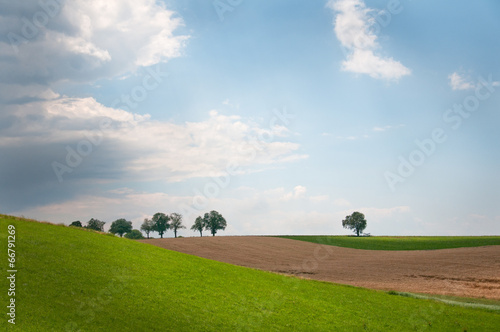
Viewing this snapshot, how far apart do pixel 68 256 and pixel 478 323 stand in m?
26.4

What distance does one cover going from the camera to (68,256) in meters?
20.3

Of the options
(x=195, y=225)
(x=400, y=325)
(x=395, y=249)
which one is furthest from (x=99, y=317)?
(x=195, y=225)

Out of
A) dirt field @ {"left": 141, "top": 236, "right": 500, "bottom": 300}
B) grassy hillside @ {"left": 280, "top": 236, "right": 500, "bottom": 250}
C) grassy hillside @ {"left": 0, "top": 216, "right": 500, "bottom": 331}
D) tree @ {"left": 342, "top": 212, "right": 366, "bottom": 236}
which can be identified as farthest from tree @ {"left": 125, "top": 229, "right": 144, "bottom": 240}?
grassy hillside @ {"left": 0, "top": 216, "right": 500, "bottom": 331}

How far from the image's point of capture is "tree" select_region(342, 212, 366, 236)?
397 feet

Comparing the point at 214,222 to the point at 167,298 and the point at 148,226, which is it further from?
the point at 167,298

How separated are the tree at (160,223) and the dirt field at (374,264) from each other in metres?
46.5

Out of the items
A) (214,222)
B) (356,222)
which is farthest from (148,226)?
(356,222)


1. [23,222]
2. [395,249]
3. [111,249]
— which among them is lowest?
[395,249]

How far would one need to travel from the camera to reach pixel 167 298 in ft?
60.6

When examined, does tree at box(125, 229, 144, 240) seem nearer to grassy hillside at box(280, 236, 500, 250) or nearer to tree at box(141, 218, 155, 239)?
tree at box(141, 218, 155, 239)

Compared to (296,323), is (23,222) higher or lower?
higher

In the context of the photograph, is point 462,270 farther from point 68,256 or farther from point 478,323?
point 68,256

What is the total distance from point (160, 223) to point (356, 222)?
68.0 metres

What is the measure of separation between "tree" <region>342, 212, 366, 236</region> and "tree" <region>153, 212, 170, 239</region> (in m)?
62.9
